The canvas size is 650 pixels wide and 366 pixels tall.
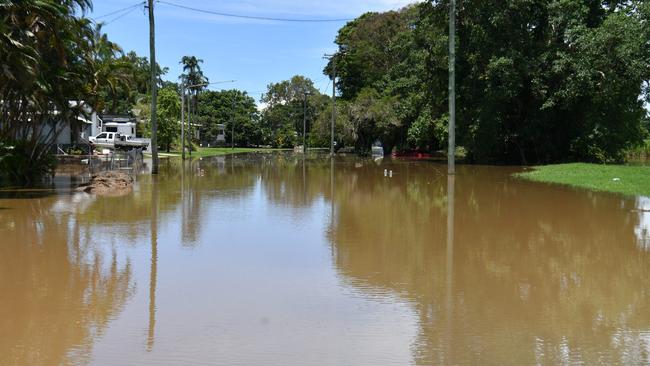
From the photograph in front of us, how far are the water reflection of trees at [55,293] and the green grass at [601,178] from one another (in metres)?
16.8

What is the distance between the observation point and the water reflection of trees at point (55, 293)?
223 inches

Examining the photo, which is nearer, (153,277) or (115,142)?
(153,277)

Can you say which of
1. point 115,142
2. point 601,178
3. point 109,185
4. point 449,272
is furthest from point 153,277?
point 115,142

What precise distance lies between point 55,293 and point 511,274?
6267 millimetres

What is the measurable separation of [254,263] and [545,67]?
106 feet

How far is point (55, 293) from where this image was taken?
757 centimetres

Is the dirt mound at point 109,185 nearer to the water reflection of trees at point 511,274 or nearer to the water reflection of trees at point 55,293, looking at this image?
the water reflection of trees at point 55,293

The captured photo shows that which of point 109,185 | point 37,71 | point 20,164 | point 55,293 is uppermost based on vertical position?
point 37,71

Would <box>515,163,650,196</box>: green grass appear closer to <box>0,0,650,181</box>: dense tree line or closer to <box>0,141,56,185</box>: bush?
<box>0,0,650,181</box>: dense tree line

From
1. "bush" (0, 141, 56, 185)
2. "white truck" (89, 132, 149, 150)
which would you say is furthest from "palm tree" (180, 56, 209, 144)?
"bush" (0, 141, 56, 185)

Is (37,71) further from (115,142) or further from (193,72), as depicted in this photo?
(193,72)

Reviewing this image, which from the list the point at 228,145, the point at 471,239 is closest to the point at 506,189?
the point at 471,239

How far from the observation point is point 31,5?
19.5 m

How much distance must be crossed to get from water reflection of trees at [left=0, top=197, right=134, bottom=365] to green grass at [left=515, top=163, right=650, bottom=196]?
55.1ft
